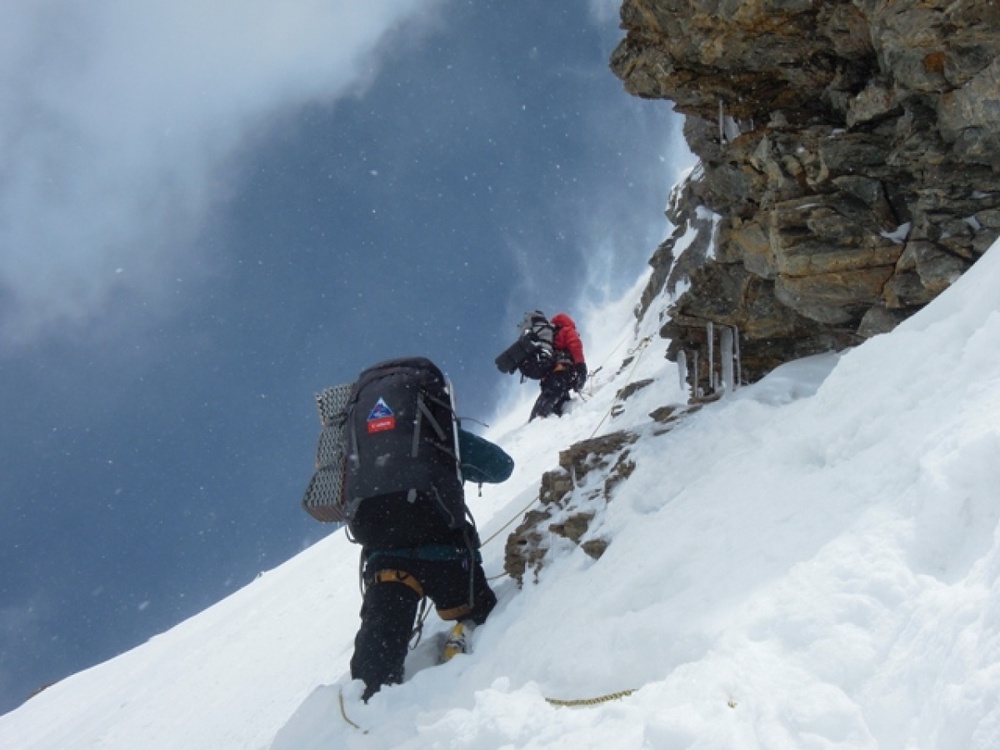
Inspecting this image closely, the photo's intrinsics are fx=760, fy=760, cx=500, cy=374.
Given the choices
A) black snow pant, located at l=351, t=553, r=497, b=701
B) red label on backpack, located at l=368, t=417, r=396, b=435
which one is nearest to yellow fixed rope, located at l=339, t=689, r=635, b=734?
black snow pant, located at l=351, t=553, r=497, b=701

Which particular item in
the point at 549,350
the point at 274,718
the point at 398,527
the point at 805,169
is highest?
the point at 549,350

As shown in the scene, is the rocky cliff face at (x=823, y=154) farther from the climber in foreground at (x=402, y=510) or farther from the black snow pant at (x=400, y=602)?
the black snow pant at (x=400, y=602)

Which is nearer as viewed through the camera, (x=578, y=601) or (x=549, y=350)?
(x=578, y=601)

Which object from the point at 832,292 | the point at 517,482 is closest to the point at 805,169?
the point at 832,292

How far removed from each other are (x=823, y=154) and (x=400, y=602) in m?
5.39

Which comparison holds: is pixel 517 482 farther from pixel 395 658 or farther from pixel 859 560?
pixel 859 560

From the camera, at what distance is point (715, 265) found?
8.60 meters

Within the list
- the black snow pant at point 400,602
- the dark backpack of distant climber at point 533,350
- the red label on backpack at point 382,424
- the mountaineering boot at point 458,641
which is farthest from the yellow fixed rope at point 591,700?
the dark backpack of distant climber at point 533,350

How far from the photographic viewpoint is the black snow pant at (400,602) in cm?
541

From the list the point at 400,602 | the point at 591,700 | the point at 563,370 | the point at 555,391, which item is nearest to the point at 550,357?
the point at 563,370

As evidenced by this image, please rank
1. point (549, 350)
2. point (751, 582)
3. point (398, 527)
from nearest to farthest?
point (751, 582) < point (398, 527) < point (549, 350)

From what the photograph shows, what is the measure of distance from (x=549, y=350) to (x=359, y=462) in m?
11.6

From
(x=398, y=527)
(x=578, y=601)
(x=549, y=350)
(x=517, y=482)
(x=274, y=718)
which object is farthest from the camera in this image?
(x=549, y=350)

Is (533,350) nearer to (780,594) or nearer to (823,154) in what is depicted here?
(823,154)
